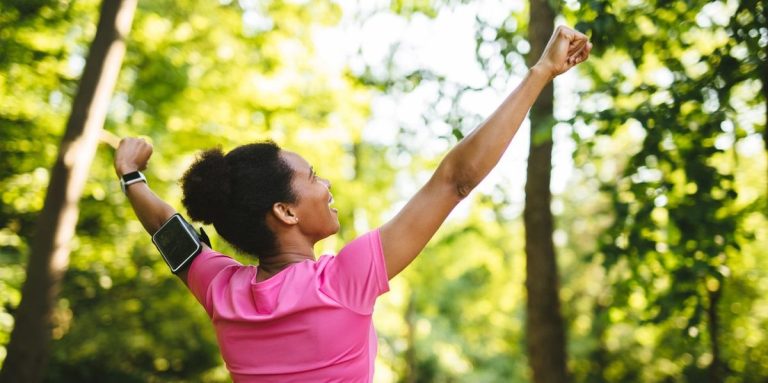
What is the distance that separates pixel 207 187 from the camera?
2.11m

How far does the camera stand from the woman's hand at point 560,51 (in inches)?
77.2

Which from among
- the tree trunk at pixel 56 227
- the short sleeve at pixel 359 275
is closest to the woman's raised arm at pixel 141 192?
the short sleeve at pixel 359 275

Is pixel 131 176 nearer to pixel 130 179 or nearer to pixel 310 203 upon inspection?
pixel 130 179

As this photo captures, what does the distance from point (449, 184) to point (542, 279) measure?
482 cm

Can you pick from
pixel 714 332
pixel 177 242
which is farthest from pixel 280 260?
pixel 714 332

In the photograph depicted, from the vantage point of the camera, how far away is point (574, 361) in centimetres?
2178

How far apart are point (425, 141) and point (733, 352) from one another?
9972 mm

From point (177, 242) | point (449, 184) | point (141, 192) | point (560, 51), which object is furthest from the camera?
point (141, 192)

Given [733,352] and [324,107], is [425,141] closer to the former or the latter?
[324,107]

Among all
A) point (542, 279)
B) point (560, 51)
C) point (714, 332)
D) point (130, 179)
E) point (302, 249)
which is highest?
point (560, 51)

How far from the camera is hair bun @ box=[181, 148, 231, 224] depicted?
2.10 meters

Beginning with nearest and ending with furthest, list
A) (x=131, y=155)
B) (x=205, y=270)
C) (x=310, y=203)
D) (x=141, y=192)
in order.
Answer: (x=310, y=203), (x=205, y=270), (x=141, y=192), (x=131, y=155)

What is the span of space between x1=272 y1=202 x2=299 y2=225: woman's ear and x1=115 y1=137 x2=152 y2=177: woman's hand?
91 centimetres

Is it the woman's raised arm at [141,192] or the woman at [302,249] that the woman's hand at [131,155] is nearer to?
the woman's raised arm at [141,192]
